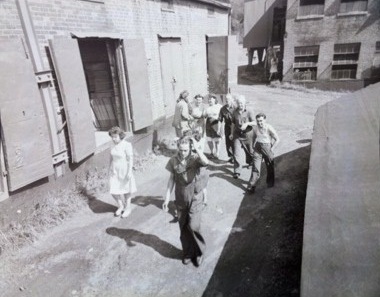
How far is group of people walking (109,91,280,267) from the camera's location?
409 centimetres

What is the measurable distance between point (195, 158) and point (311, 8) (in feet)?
53.6

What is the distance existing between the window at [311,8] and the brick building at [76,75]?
31.5 feet

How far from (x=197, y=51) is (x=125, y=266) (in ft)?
29.3

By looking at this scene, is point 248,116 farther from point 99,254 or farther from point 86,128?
point 99,254

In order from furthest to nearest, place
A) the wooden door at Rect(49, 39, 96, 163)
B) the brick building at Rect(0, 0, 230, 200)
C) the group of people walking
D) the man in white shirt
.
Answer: the man in white shirt < the wooden door at Rect(49, 39, 96, 163) < the brick building at Rect(0, 0, 230, 200) < the group of people walking

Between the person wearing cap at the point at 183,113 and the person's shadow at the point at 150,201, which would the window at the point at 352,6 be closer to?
the person wearing cap at the point at 183,113

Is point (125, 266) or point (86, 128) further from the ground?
point (86, 128)

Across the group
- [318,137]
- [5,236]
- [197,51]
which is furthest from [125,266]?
[197,51]

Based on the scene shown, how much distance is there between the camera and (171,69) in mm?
9664

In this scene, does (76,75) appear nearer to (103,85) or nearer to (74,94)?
(74,94)

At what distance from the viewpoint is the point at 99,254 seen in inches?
190

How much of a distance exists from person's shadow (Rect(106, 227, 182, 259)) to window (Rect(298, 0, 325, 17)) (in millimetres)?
16440

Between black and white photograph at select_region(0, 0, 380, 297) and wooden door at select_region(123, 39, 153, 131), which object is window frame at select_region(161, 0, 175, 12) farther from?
wooden door at select_region(123, 39, 153, 131)

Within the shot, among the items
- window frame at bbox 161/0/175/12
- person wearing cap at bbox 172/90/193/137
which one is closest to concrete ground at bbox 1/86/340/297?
person wearing cap at bbox 172/90/193/137
